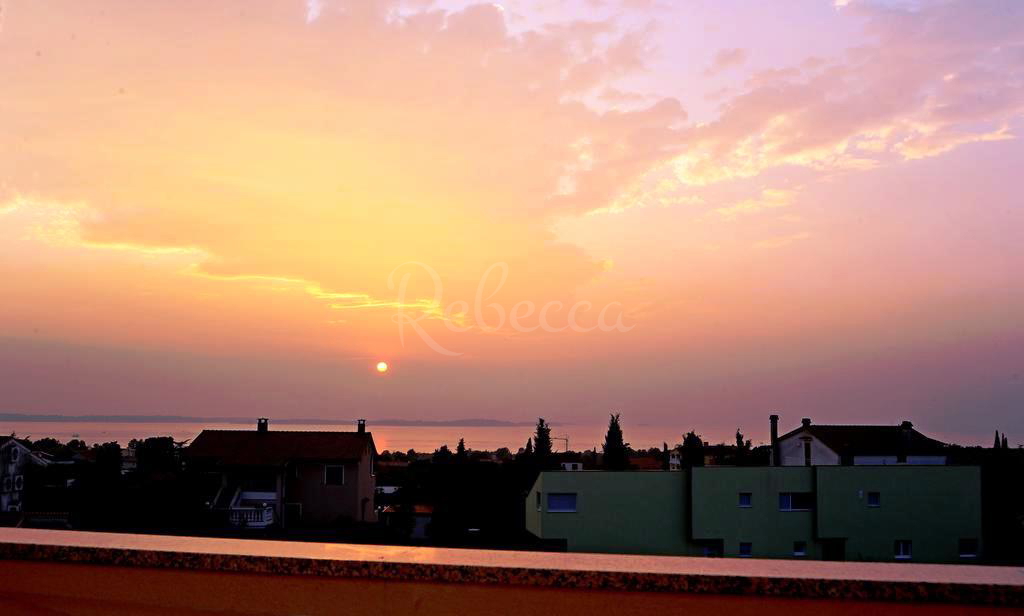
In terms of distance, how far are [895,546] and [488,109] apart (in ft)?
67.8

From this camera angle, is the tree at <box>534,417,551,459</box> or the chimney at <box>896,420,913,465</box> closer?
→ the chimney at <box>896,420,913,465</box>

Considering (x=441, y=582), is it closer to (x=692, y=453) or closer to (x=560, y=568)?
(x=560, y=568)

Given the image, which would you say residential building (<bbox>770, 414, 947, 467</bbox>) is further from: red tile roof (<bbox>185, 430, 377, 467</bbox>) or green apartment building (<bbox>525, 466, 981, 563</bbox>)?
red tile roof (<bbox>185, 430, 377, 467</bbox>)

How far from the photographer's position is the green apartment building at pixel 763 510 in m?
26.0

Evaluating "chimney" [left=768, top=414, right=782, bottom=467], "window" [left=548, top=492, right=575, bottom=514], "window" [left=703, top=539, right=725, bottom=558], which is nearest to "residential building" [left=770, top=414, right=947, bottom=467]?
"chimney" [left=768, top=414, right=782, bottom=467]

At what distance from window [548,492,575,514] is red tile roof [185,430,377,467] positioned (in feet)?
32.1

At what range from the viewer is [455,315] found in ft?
85.8

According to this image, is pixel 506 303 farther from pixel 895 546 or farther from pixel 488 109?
pixel 895 546

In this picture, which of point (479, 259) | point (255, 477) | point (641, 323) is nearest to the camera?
point (479, 259)

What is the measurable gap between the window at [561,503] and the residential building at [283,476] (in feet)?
32.0

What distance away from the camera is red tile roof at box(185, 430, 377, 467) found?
32.2 m

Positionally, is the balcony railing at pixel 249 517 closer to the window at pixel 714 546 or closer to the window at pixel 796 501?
the window at pixel 714 546

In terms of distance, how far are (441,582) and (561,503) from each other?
2502 centimetres

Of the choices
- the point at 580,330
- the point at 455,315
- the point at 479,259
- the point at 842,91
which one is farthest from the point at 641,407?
the point at 842,91
